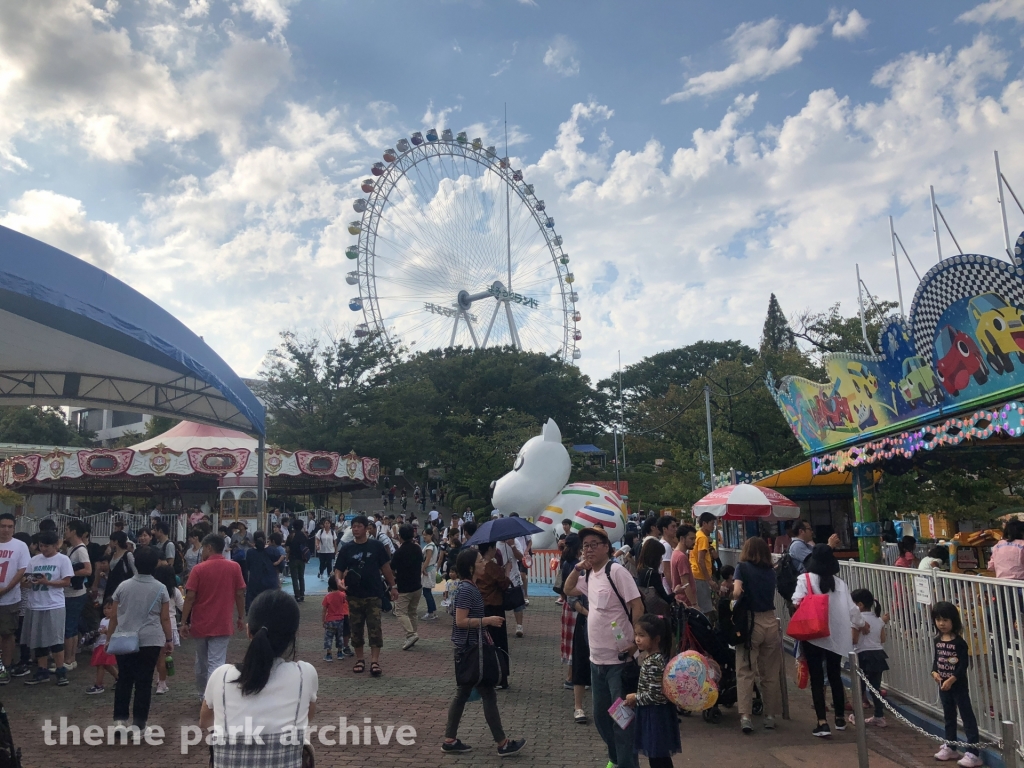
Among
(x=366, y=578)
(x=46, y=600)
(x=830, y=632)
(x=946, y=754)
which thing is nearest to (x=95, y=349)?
(x=46, y=600)

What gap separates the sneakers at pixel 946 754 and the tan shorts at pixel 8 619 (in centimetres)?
724

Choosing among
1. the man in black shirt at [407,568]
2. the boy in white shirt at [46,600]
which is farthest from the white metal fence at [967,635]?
the boy in white shirt at [46,600]

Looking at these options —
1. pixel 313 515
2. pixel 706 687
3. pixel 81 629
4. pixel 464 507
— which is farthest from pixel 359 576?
pixel 464 507

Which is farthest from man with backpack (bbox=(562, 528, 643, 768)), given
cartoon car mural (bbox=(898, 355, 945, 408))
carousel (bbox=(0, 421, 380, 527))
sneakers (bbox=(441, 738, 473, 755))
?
carousel (bbox=(0, 421, 380, 527))

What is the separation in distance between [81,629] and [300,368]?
87.3ft

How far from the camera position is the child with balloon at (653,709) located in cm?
393

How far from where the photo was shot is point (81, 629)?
26.6 ft

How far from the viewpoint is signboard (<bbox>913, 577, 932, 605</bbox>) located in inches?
216

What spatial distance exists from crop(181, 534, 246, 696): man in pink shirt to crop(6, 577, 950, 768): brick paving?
0.62m

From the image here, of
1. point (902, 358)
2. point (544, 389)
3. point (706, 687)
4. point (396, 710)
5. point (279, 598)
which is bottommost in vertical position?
point (396, 710)

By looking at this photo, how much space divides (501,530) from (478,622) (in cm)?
247

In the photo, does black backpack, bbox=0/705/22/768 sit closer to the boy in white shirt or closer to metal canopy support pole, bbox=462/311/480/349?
the boy in white shirt

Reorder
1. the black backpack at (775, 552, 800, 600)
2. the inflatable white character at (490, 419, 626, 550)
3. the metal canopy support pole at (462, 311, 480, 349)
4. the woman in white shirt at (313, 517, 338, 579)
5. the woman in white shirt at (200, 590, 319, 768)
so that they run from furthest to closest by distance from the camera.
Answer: the metal canopy support pole at (462, 311, 480, 349) → the inflatable white character at (490, 419, 626, 550) → the woman in white shirt at (313, 517, 338, 579) → the black backpack at (775, 552, 800, 600) → the woman in white shirt at (200, 590, 319, 768)

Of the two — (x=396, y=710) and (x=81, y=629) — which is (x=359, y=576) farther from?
(x=81, y=629)
